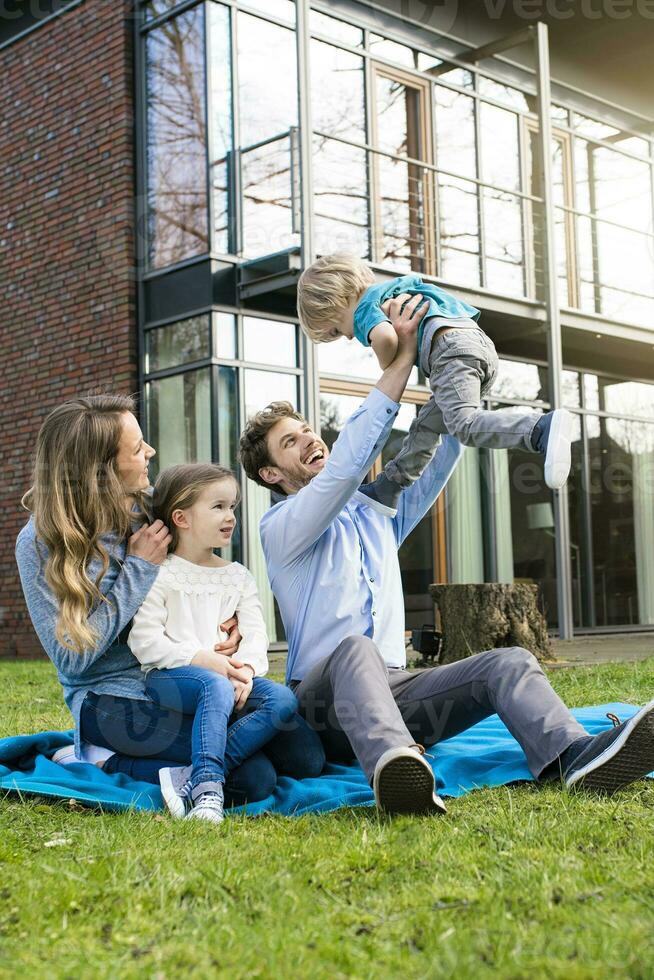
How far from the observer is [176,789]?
3059mm

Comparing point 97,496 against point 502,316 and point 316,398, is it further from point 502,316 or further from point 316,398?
point 502,316

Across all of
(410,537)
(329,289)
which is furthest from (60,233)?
(329,289)

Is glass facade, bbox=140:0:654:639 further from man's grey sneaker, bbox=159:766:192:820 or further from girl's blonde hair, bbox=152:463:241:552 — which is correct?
man's grey sneaker, bbox=159:766:192:820

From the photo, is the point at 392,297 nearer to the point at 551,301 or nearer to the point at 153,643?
the point at 153,643

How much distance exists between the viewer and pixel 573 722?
117 inches

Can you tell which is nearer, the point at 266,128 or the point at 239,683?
the point at 239,683

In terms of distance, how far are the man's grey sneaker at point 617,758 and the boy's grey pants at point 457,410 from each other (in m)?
0.98

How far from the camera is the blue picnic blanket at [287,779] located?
306 cm

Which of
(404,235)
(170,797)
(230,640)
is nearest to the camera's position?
(170,797)

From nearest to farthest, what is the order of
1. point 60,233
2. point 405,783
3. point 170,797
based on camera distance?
point 405,783 < point 170,797 < point 60,233

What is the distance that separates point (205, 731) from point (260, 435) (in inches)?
43.1

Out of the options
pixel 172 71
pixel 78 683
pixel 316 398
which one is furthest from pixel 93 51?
pixel 78 683

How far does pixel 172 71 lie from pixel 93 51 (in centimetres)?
124

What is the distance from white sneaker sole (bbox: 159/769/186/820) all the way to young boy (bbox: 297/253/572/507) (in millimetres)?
1197
